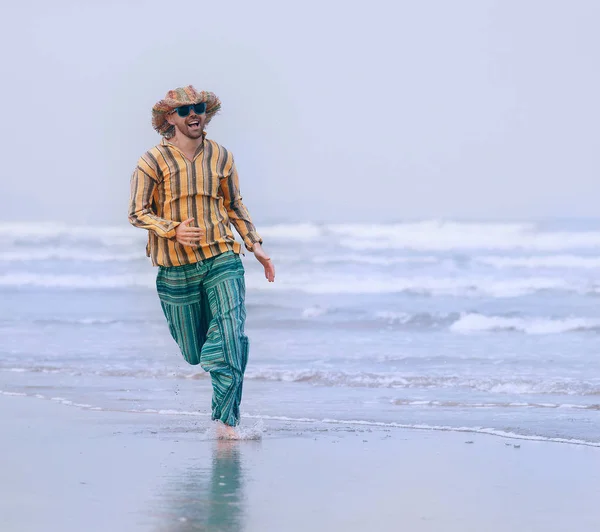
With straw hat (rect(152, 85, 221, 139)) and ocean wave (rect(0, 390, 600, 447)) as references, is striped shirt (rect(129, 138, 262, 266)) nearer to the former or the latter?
straw hat (rect(152, 85, 221, 139))

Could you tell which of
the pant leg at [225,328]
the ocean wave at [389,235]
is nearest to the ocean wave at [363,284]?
the ocean wave at [389,235]

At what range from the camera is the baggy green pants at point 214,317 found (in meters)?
5.21

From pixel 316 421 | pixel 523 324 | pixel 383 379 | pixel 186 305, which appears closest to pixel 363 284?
pixel 523 324

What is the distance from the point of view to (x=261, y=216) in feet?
107

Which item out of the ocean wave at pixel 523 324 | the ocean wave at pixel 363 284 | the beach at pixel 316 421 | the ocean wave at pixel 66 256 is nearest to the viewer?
the beach at pixel 316 421

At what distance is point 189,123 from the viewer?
5.14 meters

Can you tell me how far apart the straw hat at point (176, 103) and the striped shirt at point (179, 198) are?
2.4 inches

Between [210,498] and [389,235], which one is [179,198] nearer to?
[210,498]

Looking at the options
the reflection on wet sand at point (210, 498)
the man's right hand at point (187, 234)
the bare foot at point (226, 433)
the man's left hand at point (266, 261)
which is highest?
the man's right hand at point (187, 234)

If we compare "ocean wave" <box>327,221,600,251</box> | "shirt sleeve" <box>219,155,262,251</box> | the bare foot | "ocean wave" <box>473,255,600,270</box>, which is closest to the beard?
"shirt sleeve" <box>219,155,262,251</box>

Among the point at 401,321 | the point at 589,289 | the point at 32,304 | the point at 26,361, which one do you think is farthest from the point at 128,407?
the point at 589,289

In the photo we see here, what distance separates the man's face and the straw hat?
0.12ft

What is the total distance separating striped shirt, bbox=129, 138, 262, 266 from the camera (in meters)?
5.14

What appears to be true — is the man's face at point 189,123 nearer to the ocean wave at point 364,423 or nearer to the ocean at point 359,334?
the ocean wave at point 364,423
